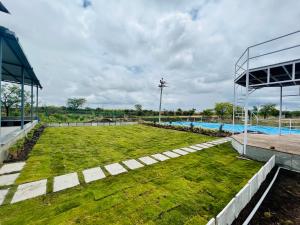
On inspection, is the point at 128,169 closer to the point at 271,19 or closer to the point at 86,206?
the point at 86,206

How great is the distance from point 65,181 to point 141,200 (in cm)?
201

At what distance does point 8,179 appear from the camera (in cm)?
366

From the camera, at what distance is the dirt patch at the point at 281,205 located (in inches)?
95.7

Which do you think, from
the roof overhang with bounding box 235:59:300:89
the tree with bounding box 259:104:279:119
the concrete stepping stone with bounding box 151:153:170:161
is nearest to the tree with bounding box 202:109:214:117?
the tree with bounding box 259:104:279:119

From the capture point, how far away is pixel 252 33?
7809 mm

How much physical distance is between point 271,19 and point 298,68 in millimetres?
3029

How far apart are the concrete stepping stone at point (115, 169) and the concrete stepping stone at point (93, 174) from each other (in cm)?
24

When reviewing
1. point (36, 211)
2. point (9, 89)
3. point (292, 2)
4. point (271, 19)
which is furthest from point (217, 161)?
point (9, 89)

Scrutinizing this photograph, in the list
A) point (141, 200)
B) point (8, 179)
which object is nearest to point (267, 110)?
point (141, 200)

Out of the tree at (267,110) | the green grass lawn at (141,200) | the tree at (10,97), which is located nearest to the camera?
the green grass lawn at (141,200)

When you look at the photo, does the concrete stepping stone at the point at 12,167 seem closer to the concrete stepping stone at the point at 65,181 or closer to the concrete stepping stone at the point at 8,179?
the concrete stepping stone at the point at 8,179

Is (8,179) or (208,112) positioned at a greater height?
(208,112)

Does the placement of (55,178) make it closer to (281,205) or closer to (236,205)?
(236,205)

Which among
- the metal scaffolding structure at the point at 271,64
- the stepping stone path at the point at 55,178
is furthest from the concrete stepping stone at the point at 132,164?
the metal scaffolding structure at the point at 271,64
